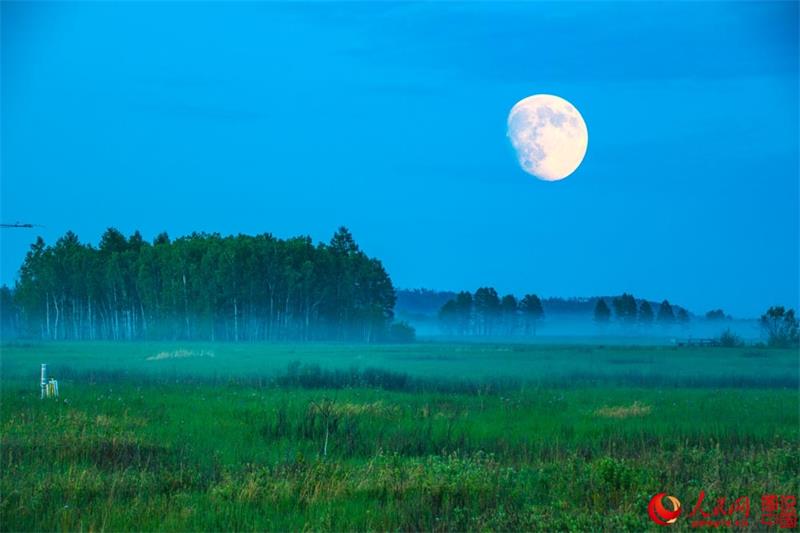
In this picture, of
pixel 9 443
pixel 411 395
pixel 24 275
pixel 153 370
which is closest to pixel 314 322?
pixel 24 275

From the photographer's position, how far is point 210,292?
105 m

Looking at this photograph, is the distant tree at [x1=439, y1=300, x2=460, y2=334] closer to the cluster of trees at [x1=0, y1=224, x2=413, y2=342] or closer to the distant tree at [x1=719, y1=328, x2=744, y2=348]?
the cluster of trees at [x1=0, y1=224, x2=413, y2=342]

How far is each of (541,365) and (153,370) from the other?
2376cm

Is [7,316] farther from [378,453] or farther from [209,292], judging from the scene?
[378,453]

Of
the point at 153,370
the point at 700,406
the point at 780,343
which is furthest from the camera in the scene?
the point at 780,343

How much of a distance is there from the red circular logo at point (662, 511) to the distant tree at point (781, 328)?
3177 inches

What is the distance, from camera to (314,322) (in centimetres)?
11262

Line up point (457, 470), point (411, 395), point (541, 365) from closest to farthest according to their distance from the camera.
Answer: point (457, 470) → point (411, 395) → point (541, 365)

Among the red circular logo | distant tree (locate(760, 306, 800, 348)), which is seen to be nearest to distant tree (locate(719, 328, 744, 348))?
distant tree (locate(760, 306, 800, 348))

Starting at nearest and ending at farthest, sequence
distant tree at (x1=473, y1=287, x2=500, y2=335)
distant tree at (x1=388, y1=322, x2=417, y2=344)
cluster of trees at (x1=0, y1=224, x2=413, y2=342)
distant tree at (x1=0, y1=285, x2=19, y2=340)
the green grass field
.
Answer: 1. the green grass field
2. cluster of trees at (x1=0, y1=224, x2=413, y2=342)
3. distant tree at (x1=388, y1=322, x2=417, y2=344)
4. distant tree at (x1=0, y1=285, x2=19, y2=340)
5. distant tree at (x1=473, y1=287, x2=500, y2=335)

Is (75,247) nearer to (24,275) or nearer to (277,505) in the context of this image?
(24,275)

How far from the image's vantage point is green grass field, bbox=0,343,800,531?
1220cm

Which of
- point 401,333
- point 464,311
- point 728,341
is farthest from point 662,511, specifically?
point 464,311

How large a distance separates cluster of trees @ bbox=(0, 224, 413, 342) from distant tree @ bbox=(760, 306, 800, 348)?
4869 centimetres
